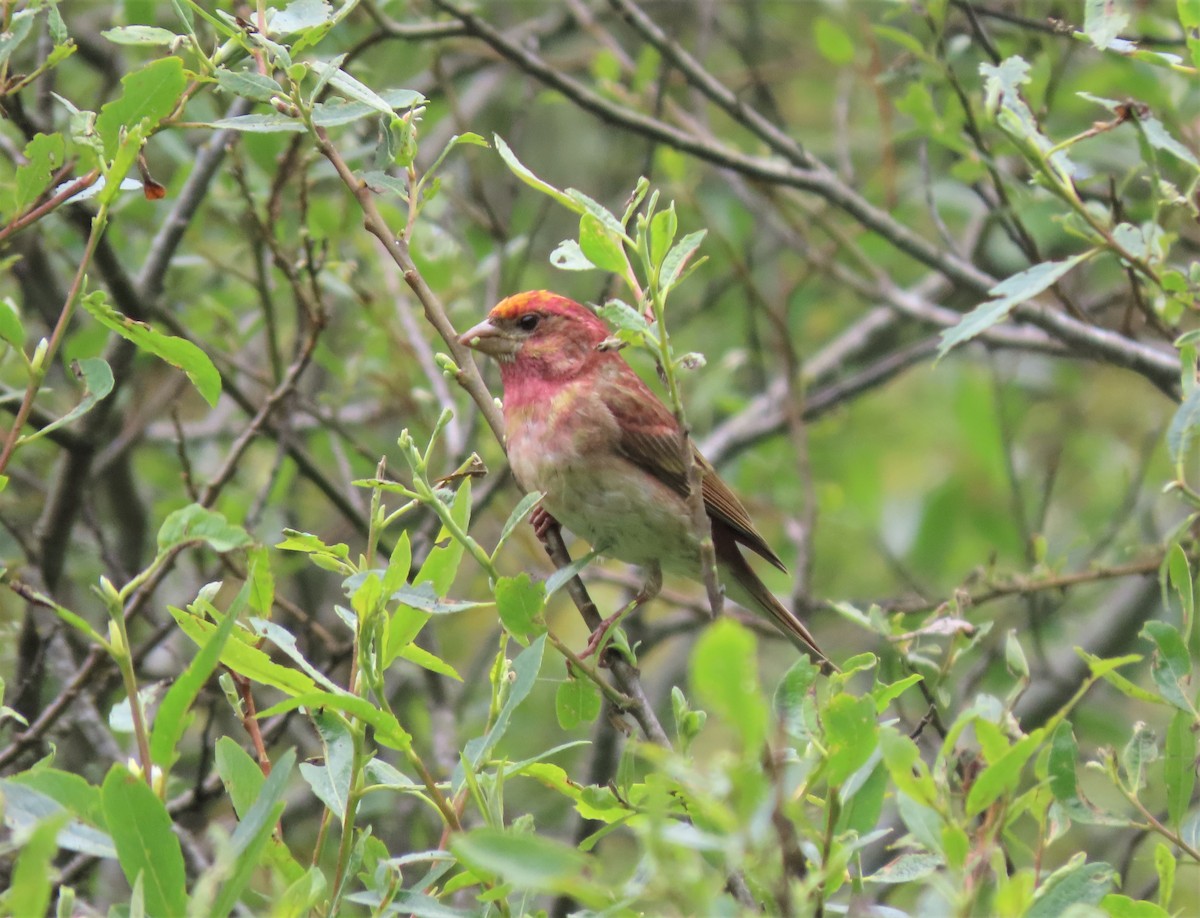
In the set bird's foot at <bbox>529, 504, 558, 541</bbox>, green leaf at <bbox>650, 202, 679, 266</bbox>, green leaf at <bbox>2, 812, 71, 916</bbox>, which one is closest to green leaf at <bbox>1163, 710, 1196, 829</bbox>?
green leaf at <bbox>650, 202, 679, 266</bbox>

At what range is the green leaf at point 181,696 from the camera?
203 cm

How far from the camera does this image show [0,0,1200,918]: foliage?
2.22 metres

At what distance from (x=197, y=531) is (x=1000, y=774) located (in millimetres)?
1270

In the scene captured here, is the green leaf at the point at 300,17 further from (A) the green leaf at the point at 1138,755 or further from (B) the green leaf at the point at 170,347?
(A) the green leaf at the point at 1138,755

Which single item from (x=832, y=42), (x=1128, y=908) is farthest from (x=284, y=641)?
(x=832, y=42)

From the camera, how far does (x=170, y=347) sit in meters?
2.71

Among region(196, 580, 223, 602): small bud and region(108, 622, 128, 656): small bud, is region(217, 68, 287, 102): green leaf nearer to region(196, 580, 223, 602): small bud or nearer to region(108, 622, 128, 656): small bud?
region(196, 580, 223, 602): small bud

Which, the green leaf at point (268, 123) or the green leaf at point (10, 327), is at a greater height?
the green leaf at point (268, 123)

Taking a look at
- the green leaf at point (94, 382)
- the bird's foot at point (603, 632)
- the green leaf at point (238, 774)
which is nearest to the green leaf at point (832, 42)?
the bird's foot at point (603, 632)

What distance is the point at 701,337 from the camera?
28.4 feet

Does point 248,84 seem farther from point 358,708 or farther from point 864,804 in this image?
point 864,804

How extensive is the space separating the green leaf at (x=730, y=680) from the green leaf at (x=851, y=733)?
1.69 ft

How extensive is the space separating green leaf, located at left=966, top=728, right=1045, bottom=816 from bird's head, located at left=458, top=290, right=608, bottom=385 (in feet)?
11.2

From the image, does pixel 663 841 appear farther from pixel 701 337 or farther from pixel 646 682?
pixel 701 337
